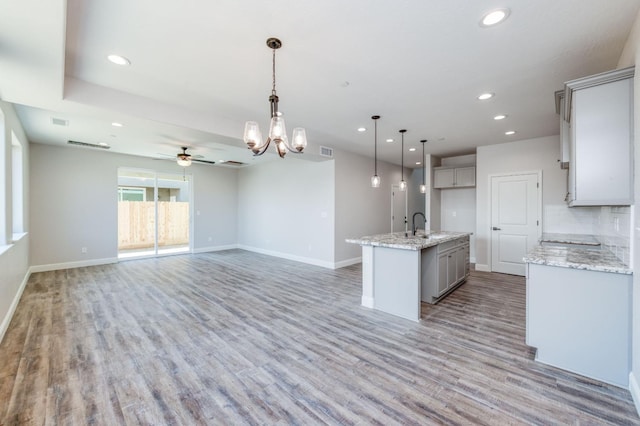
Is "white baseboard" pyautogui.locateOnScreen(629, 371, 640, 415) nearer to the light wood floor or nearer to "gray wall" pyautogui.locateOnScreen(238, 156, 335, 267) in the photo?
the light wood floor

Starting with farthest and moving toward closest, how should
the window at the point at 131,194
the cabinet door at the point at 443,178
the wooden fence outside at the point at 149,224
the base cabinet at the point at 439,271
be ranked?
the wooden fence outside at the point at 149,224
the window at the point at 131,194
the cabinet door at the point at 443,178
the base cabinet at the point at 439,271

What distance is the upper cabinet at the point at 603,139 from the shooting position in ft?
6.78

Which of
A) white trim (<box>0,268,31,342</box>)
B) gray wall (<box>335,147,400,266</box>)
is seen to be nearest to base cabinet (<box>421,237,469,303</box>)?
gray wall (<box>335,147,400,266</box>)

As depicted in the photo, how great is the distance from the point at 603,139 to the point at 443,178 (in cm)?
493

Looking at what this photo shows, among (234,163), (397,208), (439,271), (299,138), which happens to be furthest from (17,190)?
(397,208)

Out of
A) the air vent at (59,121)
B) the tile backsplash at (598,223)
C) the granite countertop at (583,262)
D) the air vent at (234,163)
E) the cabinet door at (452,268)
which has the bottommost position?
the cabinet door at (452,268)

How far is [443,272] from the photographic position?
4.11 m

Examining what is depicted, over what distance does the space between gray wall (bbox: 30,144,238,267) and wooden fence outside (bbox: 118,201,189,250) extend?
2.15 ft

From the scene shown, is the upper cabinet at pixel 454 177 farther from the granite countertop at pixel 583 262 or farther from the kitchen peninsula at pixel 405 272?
the granite countertop at pixel 583 262

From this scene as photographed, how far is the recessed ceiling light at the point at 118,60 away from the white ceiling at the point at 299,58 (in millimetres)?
70

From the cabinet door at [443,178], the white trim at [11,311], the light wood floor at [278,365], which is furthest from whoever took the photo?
the cabinet door at [443,178]

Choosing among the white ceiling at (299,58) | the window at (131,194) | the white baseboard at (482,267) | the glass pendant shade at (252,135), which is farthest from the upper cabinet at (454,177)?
the window at (131,194)

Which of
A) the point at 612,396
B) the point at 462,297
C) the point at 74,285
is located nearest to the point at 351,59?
the point at 612,396

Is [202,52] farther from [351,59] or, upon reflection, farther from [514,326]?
[514,326]
